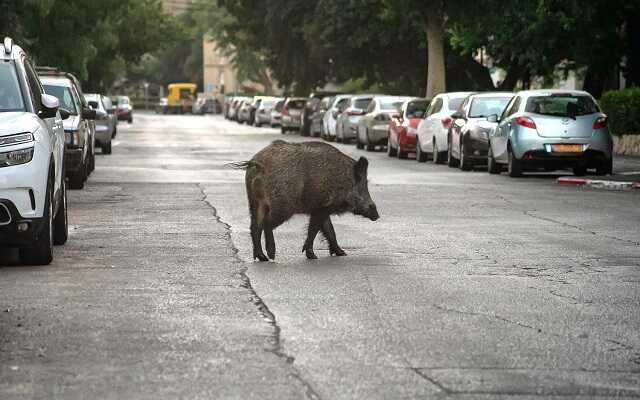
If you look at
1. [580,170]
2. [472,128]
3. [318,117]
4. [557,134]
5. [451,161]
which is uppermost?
[557,134]

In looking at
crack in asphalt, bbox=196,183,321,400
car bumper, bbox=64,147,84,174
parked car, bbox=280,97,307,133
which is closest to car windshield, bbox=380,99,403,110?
car bumper, bbox=64,147,84,174

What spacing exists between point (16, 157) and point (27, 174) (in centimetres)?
15

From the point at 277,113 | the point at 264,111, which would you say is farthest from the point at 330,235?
the point at 264,111

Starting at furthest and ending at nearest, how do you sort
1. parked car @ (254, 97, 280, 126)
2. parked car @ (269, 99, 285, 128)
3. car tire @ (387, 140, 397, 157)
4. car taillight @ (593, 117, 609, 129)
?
parked car @ (254, 97, 280, 126) < parked car @ (269, 99, 285, 128) < car tire @ (387, 140, 397, 157) < car taillight @ (593, 117, 609, 129)

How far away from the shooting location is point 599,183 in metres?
25.5

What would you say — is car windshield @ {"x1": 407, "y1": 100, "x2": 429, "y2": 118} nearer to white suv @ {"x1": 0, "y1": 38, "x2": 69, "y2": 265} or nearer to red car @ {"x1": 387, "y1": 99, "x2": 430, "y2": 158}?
red car @ {"x1": 387, "y1": 99, "x2": 430, "y2": 158}

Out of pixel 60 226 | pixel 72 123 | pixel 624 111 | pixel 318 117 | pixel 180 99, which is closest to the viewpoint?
pixel 60 226

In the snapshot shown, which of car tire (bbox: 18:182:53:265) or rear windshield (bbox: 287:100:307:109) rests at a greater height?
car tire (bbox: 18:182:53:265)

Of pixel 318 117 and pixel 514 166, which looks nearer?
pixel 514 166

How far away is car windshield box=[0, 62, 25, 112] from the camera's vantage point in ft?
45.2

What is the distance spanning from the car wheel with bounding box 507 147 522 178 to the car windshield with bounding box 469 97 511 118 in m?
3.88

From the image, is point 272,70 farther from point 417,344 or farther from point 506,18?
point 417,344

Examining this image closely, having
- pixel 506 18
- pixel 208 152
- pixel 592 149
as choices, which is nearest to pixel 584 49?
pixel 506 18

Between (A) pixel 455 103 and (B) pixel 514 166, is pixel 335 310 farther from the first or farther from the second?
(A) pixel 455 103
